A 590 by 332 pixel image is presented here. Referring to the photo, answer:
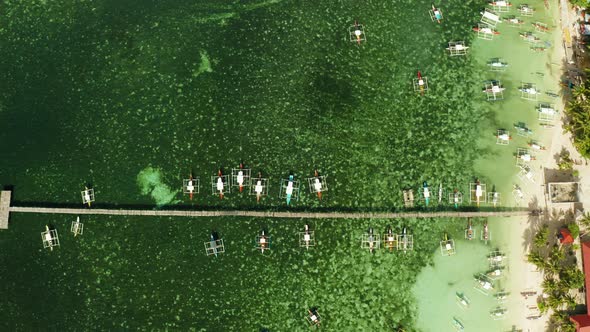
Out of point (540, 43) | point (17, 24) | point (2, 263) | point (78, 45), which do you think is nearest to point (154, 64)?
point (78, 45)

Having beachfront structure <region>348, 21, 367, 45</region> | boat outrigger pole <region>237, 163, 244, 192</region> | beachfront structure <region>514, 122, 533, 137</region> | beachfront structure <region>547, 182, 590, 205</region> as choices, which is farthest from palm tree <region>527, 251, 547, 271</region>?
boat outrigger pole <region>237, 163, 244, 192</region>

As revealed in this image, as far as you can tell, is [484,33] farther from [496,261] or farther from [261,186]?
[261,186]

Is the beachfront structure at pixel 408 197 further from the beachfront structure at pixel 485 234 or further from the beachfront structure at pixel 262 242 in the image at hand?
the beachfront structure at pixel 262 242

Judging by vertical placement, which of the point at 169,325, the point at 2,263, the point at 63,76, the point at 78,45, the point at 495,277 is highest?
the point at 78,45

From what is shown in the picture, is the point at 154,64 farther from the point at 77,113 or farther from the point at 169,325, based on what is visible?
the point at 169,325

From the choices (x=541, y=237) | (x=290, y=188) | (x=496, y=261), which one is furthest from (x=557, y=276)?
(x=290, y=188)
